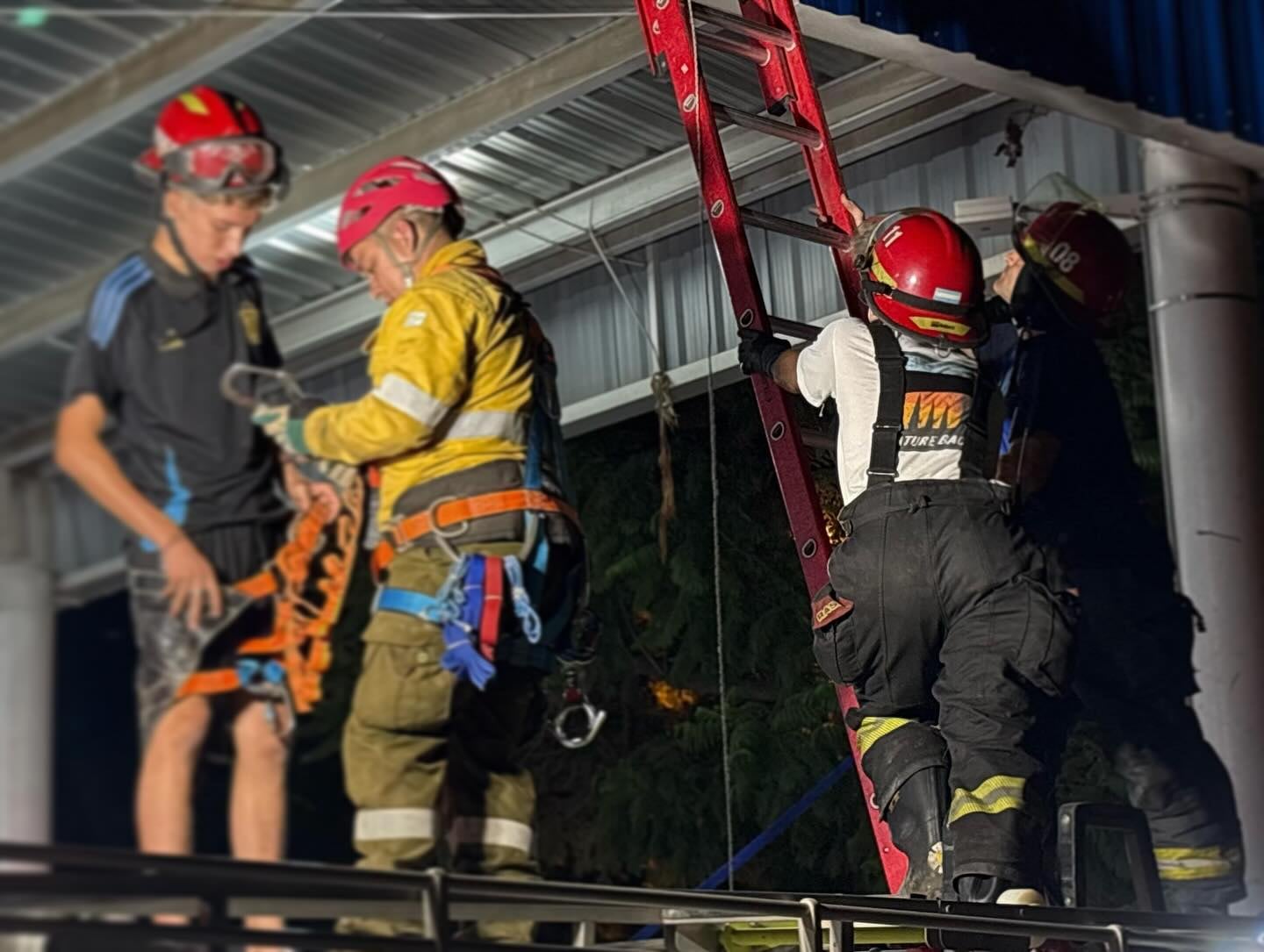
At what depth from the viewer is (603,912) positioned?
3.71 meters

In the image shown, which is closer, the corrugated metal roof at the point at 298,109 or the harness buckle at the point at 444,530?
the corrugated metal roof at the point at 298,109

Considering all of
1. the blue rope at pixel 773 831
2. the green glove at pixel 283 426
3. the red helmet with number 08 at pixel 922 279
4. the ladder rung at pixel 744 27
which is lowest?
the blue rope at pixel 773 831

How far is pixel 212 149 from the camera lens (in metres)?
3.43

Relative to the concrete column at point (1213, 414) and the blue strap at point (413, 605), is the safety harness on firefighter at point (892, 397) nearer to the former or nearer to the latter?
the blue strap at point (413, 605)

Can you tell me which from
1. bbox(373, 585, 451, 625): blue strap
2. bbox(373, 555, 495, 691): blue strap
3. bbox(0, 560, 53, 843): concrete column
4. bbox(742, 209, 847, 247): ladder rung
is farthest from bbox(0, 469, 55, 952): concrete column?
bbox(742, 209, 847, 247): ladder rung

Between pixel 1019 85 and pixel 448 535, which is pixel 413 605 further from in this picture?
pixel 1019 85

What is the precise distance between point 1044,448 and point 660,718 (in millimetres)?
1929

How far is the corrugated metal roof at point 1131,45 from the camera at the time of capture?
5.91 meters

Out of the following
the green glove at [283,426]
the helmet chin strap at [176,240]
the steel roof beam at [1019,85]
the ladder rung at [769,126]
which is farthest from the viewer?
the steel roof beam at [1019,85]

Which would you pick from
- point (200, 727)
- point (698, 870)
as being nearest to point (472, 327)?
point (200, 727)

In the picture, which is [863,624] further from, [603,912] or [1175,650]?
[1175,650]

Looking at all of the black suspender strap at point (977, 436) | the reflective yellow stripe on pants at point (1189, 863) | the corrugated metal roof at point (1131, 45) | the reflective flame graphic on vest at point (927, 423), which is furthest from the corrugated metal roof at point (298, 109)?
the reflective yellow stripe on pants at point (1189, 863)

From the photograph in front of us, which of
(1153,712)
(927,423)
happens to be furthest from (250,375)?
(1153,712)

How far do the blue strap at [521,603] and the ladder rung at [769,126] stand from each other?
4.67 ft
